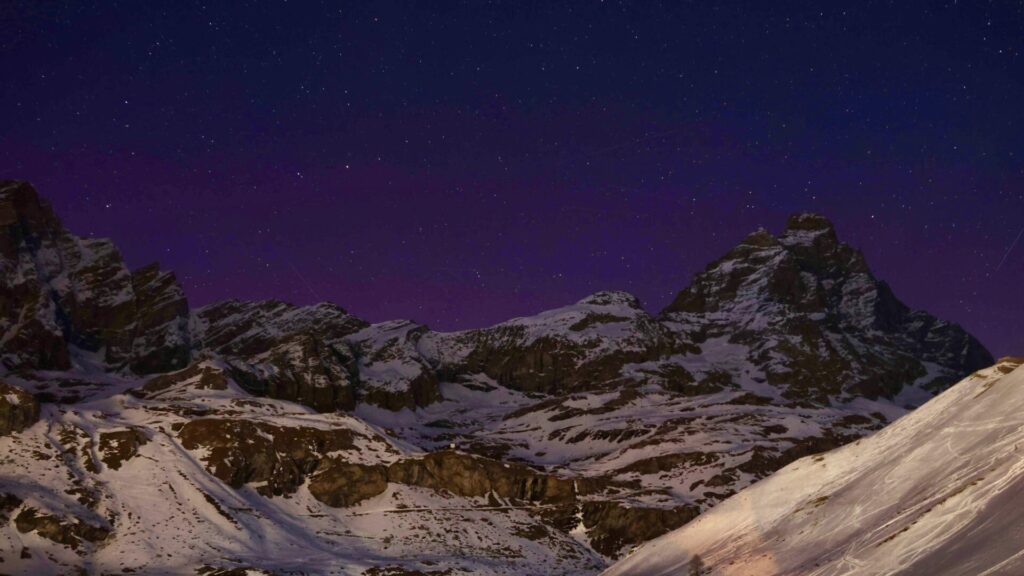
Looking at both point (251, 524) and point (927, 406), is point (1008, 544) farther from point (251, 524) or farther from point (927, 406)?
point (251, 524)

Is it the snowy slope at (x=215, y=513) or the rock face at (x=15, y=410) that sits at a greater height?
the rock face at (x=15, y=410)

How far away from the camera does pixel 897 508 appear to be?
109 ft

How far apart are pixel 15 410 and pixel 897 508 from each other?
12465 centimetres

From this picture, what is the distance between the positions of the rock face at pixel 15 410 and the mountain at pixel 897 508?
10440 cm

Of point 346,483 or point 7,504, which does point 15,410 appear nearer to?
point 7,504

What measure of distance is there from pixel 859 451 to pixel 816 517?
7.72 meters

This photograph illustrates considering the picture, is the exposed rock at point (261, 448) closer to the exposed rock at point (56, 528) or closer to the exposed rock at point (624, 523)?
the exposed rock at point (56, 528)

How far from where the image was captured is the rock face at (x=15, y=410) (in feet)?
418

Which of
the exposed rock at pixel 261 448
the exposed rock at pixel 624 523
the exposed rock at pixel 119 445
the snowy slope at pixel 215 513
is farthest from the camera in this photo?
the exposed rock at pixel 261 448

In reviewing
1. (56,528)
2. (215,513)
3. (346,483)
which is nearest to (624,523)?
(346,483)

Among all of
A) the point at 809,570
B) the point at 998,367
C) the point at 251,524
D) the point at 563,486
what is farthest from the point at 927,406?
the point at 563,486

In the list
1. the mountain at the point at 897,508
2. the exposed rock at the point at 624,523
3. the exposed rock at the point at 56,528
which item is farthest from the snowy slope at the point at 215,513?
the mountain at the point at 897,508

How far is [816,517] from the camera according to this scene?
38.3 m

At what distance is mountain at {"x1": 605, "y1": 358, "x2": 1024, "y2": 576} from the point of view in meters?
25.7
